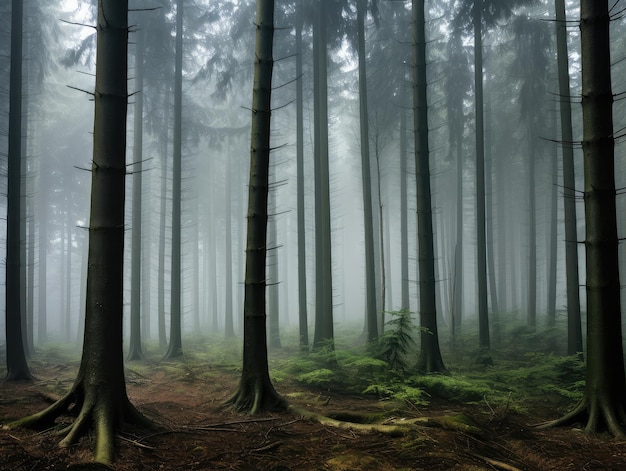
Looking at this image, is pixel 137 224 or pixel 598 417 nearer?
pixel 598 417

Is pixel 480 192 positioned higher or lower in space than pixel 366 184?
lower

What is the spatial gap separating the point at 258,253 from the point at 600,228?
4.78 m

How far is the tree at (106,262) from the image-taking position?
4.53 meters

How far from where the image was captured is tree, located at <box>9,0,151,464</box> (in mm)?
4527

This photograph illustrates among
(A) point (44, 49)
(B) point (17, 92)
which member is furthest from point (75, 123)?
(B) point (17, 92)

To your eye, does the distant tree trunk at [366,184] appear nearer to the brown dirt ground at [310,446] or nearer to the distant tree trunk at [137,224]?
the brown dirt ground at [310,446]

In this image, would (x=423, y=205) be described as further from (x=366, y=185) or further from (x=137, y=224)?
(x=137, y=224)

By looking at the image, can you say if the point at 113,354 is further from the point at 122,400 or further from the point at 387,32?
the point at 387,32

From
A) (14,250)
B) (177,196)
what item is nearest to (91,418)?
(14,250)

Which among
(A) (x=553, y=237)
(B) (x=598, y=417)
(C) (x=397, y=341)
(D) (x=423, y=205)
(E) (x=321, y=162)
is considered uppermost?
(E) (x=321, y=162)

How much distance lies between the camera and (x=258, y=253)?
6.54m

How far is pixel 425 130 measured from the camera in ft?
33.3

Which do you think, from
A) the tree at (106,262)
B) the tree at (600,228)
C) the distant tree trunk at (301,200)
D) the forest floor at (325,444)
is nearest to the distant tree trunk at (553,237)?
the distant tree trunk at (301,200)

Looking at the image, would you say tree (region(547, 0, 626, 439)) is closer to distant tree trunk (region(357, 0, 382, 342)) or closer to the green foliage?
the green foliage
